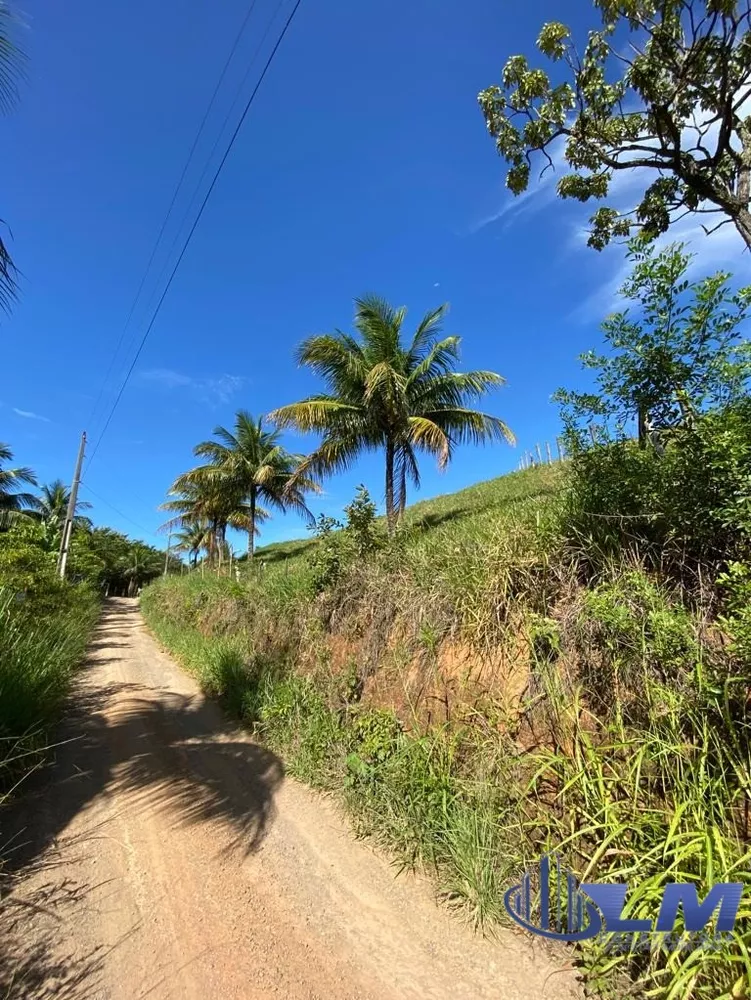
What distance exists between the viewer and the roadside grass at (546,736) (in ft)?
8.22

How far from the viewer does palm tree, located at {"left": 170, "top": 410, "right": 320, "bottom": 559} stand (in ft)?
75.0

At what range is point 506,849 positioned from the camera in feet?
10.3

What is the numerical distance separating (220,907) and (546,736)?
8.40ft

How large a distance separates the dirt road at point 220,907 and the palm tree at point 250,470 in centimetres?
1804

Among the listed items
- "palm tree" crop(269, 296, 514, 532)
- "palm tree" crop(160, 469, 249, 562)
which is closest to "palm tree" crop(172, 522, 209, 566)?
"palm tree" crop(160, 469, 249, 562)

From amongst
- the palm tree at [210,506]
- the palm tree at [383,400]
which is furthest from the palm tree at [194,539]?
the palm tree at [383,400]

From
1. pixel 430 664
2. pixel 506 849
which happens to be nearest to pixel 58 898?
pixel 506 849

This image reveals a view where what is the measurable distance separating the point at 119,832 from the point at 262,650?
442cm

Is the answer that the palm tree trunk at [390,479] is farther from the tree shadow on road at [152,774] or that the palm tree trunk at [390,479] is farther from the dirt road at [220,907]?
the dirt road at [220,907]

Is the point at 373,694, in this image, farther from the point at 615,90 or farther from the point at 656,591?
the point at 615,90

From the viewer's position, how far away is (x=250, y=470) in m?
23.3

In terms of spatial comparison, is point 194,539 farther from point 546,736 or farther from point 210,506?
point 546,736

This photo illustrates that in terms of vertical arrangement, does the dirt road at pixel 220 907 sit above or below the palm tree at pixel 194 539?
below

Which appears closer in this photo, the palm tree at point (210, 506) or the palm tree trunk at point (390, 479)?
the palm tree trunk at point (390, 479)
